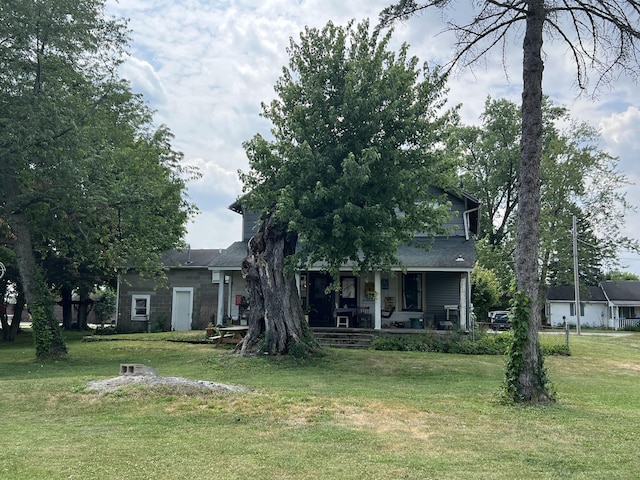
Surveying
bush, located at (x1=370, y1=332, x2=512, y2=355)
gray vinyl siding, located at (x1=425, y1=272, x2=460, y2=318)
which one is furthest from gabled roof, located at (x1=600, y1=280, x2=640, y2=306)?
bush, located at (x1=370, y1=332, x2=512, y2=355)

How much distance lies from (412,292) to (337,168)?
8.93 meters

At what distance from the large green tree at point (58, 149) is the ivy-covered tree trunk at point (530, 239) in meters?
11.5

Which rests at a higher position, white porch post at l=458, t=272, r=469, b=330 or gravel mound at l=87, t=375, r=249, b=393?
white porch post at l=458, t=272, r=469, b=330

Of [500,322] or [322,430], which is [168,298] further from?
[322,430]

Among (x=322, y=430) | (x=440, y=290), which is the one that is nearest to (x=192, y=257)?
(x=440, y=290)

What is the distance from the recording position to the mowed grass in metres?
5.17

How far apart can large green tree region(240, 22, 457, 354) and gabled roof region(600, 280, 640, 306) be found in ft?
125

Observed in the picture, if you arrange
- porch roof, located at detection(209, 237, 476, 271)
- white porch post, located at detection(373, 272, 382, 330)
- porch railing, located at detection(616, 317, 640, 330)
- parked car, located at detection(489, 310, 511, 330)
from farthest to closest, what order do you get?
porch railing, located at detection(616, 317, 640, 330), parked car, located at detection(489, 310, 511, 330), porch roof, located at detection(209, 237, 476, 271), white porch post, located at detection(373, 272, 382, 330)

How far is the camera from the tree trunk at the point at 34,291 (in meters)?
15.9

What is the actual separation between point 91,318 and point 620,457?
47037mm

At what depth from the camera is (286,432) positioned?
6586mm

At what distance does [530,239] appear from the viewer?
9.11 meters

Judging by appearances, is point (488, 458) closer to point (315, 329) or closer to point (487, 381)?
point (487, 381)

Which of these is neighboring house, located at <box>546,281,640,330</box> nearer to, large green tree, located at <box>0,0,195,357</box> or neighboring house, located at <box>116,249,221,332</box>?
neighboring house, located at <box>116,249,221,332</box>
